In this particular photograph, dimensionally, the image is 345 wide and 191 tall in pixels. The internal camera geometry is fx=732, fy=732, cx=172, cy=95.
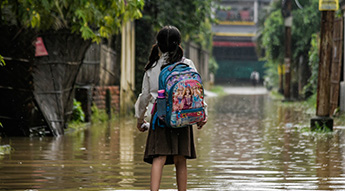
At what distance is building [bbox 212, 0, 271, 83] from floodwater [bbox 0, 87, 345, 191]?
52.1m

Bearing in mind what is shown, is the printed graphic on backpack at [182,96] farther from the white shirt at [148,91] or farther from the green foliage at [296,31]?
the green foliage at [296,31]

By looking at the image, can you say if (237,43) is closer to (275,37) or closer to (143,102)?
(275,37)

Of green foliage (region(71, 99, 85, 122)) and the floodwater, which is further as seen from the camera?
green foliage (region(71, 99, 85, 122))

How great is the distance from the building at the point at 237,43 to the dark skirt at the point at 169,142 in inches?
2323

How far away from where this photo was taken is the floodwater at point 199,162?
25.1ft

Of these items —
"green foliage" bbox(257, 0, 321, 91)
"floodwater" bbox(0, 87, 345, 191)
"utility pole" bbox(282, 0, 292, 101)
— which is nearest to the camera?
"floodwater" bbox(0, 87, 345, 191)

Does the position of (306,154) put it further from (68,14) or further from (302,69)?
(302,69)

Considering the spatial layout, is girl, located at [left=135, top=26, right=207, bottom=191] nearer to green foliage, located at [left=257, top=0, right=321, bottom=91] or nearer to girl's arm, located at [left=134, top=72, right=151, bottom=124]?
girl's arm, located at [left=134, top=72, right=151, bottom=124]

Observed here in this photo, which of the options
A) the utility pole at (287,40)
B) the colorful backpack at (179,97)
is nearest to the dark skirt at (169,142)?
the colorful backpack at (179,97)

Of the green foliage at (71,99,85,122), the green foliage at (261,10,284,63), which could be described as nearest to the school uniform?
the green foliage at (71,99,85,122)

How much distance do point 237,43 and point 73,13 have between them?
55.0 meters

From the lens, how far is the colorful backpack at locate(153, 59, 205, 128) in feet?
19.5

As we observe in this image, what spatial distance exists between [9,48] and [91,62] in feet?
15.8

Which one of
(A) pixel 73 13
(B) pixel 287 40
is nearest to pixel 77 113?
(A) pixel 73 13
